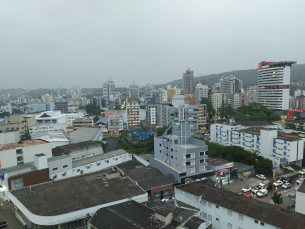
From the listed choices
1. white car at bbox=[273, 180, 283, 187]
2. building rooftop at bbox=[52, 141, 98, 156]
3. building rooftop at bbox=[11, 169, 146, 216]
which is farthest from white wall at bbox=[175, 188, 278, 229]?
building rooftop at bbox=[52, 141, 98, 156]

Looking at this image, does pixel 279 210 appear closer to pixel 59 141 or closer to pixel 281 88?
pixel 59 141

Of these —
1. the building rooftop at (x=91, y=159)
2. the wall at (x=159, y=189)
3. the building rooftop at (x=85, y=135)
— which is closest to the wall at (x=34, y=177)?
the building rooftop at (x=91, y=159)

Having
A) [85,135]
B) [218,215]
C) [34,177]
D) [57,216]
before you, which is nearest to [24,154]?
[34,177]

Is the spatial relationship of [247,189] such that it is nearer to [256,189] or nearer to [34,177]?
[256,189]

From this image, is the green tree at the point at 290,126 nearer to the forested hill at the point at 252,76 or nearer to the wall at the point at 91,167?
the wall at the point at 91,167

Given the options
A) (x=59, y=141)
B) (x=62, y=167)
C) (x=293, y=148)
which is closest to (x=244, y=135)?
(x=293, y=148)

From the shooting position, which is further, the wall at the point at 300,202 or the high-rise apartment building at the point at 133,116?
the high-rise apartment building at the point at 133,116
